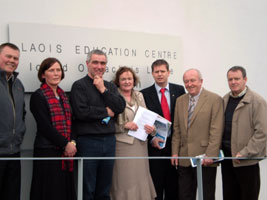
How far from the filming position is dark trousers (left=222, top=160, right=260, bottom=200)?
95.4 inches

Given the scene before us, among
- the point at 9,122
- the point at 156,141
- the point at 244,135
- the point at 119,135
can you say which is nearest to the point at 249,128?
the point at 244,135

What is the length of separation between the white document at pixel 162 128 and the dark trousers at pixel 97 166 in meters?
0.42

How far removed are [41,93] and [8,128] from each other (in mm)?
327

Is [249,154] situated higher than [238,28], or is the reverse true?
[238,28]

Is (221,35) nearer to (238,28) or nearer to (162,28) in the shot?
(238,28)

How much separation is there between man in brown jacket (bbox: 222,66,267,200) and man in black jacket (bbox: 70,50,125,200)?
77 centimetres

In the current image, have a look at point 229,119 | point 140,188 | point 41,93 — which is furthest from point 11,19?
point 229,119

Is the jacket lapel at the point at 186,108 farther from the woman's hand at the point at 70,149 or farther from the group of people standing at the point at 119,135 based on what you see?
the woman's hand at the point at 70,149

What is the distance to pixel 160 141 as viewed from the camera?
2727mm

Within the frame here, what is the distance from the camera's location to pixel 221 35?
11.6ft

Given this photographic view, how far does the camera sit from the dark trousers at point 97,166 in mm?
2375

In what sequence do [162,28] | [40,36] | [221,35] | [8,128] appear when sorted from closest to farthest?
[8,128], [40,36], [162,28], [221,35]

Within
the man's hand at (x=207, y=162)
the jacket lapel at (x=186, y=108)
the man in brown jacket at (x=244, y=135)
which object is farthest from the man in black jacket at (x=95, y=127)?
the man in brown jacket at (x=244, y=135)

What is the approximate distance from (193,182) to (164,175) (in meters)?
0.26
